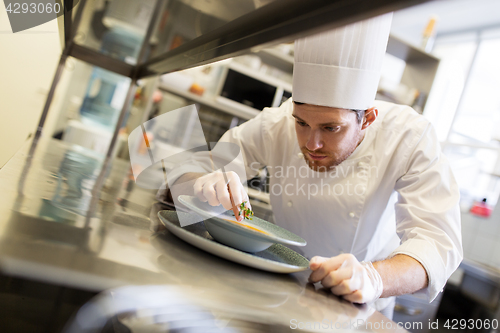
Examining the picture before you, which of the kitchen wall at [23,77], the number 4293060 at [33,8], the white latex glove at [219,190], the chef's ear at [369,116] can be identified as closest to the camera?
the white latex glove at [219,190]

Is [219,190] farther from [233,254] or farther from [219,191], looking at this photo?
[233,254]

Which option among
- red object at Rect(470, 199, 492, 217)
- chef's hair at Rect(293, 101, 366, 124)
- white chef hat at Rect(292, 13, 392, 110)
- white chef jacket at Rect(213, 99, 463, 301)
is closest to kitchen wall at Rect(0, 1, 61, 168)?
white chef jacket at Rect(213, 99, 463, 301)

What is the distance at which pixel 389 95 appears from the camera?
3.74 metres

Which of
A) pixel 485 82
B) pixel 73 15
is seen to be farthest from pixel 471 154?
pixel 73 15

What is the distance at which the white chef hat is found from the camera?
1.04 m

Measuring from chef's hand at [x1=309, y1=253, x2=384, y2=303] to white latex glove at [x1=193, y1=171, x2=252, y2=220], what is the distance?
215 mm

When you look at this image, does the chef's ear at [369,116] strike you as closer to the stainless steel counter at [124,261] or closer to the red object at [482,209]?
the stainless steel counter at [124,261]

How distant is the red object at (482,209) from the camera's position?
11.8ft

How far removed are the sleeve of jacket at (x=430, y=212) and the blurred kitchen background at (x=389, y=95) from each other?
6.28ft

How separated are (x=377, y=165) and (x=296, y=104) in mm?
363

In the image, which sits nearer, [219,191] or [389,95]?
[219,191]

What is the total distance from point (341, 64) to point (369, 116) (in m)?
0.22

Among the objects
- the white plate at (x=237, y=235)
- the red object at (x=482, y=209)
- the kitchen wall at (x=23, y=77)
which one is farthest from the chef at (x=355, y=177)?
the kitchen wall at (x=23, y=77)
